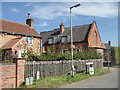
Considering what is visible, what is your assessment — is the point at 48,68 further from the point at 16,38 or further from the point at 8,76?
the point at 16,38

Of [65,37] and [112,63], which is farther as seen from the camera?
[65,37]

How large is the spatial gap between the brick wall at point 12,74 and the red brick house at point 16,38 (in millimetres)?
8068

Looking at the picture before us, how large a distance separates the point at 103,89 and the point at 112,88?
2.39 feet

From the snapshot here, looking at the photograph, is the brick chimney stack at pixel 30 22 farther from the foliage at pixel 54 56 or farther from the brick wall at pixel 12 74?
the brick wall at pixel 12 74

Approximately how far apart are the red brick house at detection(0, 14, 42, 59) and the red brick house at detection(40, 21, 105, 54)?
588 centimetres

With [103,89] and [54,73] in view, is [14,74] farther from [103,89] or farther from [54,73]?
[103,89]

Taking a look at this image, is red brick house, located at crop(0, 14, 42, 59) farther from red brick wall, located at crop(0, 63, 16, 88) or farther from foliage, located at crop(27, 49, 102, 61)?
red brick wall, located at crop(0, 63, 16, 88)

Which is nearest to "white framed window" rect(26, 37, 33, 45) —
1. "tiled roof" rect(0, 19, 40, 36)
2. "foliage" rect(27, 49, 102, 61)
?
"tiled roof" rect(0, 19, 40, 36)

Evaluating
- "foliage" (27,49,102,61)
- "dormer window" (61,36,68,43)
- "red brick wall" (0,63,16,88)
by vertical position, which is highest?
"dormer window" (61,36,68,43)

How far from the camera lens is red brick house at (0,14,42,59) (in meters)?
19.6

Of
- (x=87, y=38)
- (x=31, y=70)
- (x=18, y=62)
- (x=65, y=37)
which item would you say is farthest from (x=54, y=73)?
(x=65, y=37)

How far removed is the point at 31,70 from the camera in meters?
10.6

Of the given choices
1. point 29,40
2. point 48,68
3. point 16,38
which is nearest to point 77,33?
point 29,40

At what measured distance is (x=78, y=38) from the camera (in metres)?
32.2
